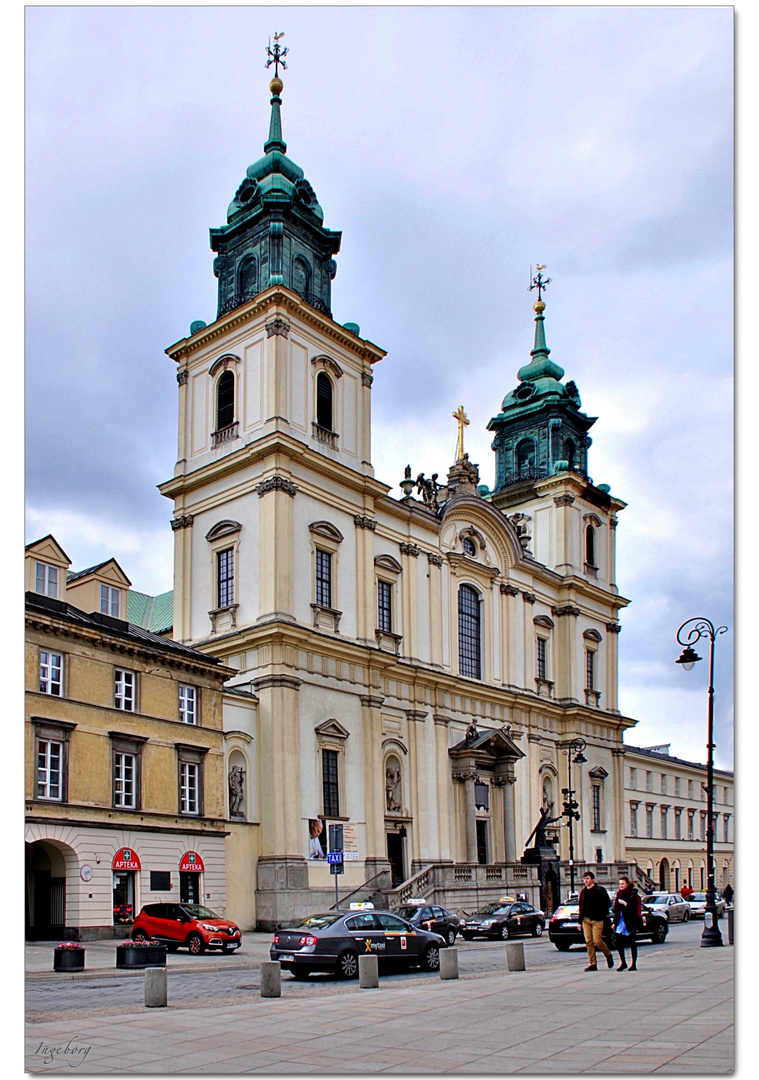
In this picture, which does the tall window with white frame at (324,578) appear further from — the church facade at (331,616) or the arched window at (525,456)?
the arched window at (525,456)

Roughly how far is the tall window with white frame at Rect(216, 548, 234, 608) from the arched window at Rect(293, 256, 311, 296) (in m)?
11.4

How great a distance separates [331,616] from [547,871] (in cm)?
1678

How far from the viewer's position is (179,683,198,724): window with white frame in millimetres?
35250

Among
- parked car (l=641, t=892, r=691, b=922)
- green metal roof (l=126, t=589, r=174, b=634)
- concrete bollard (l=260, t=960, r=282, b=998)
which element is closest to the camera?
concrete bollard (l=260, t=960, r=282, b=998)

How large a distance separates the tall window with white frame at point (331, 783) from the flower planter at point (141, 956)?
62.4 feet

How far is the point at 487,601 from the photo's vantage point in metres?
55.0

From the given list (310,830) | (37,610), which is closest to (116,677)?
(37,610)

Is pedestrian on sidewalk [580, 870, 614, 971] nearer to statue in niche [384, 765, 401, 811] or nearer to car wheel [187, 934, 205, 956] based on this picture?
car wheel [187, 934, 205, 956]

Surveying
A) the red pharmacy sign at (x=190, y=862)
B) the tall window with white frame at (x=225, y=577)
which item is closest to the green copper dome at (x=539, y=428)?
the tall window with white frame at (x=225, y=577)

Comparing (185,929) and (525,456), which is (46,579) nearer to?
(185,929)

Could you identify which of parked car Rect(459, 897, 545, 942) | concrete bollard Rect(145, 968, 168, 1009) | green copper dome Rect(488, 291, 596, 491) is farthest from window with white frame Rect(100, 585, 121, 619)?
green copper dome Rect(488, 291, 596, 491)

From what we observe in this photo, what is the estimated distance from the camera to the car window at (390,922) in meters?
23.7

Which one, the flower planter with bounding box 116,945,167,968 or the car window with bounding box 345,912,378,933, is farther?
the car window with bounding box 345,912,378,933

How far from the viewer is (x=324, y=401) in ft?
154
